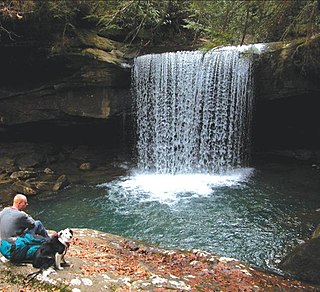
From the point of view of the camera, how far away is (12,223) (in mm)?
5074

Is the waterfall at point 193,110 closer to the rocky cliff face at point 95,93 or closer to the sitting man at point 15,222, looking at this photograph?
the rocky cliff face at point 95,93

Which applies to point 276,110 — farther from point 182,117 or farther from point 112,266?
point 112,266

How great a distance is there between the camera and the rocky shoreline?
16.3ft

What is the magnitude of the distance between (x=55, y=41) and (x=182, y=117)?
6.22m

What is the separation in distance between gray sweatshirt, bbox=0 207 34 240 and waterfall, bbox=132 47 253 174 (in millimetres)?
11231

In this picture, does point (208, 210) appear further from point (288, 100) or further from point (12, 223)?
point (12, 223)

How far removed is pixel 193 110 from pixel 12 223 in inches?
455

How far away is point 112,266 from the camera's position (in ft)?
20.0

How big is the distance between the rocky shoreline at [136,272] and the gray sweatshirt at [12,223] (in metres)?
0.46

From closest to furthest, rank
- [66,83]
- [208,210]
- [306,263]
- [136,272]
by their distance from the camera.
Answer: [136,272]
[306,263]
[208,210]
[66,83]

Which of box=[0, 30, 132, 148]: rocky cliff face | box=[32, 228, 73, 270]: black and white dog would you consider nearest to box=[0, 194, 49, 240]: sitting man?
box=[32, 228, 73, 270]: black and white dog

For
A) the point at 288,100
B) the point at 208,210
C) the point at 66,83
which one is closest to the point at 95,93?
the point at 66,83

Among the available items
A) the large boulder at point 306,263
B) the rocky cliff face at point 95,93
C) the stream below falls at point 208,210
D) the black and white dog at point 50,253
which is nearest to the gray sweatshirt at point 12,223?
the black and white dog at point 50,253

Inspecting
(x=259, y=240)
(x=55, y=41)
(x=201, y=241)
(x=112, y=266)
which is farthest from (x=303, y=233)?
(x=55, y=41)
